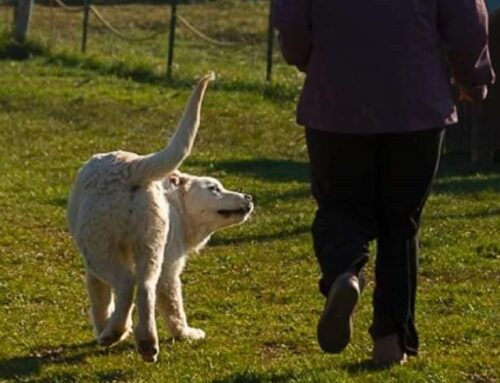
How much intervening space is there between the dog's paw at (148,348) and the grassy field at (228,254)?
8cm

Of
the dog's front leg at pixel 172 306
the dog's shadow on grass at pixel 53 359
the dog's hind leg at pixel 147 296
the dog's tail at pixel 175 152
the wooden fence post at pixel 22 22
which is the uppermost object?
the dog's tail at pixel 175 152

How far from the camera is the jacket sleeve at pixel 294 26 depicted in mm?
6191

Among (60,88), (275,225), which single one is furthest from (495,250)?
(60,88)

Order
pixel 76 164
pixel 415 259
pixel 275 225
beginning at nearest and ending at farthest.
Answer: pixel 415 259, pixel 275 225, pixel 76 164

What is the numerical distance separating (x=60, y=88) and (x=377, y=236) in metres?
14.1

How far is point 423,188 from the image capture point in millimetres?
6312

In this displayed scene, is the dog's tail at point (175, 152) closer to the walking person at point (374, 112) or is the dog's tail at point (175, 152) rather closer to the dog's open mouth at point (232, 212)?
the walking person at point (374, 112)

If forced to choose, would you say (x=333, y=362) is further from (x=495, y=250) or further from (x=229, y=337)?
(x=495, y=250)

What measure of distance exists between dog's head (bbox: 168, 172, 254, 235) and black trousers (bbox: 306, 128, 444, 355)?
1.51 meters

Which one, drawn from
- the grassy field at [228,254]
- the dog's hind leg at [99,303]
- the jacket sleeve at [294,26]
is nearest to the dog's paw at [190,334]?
the grassy field at [228,254]

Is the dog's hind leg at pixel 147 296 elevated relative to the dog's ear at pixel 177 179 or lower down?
lower down

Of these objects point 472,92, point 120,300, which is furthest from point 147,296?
point 472,92

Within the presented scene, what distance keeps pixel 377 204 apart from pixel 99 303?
5.70ft

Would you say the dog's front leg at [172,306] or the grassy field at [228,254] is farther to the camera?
the dog's front leg at [172,306]
